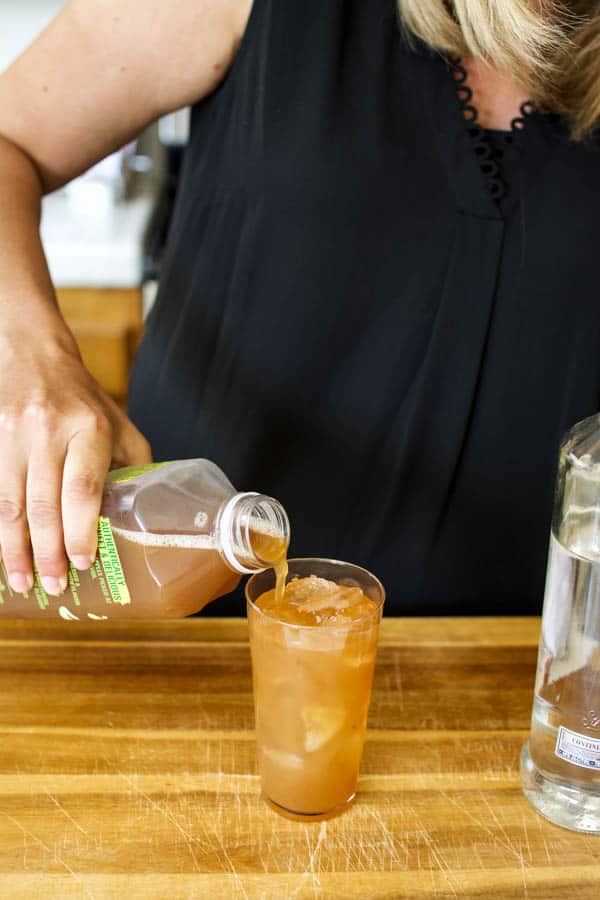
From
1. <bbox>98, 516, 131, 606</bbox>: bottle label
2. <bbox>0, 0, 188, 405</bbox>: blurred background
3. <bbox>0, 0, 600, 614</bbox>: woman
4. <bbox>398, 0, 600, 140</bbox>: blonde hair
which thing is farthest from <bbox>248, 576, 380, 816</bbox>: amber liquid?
<bbox>0, 0, 188, 405</bbox>: blurred background

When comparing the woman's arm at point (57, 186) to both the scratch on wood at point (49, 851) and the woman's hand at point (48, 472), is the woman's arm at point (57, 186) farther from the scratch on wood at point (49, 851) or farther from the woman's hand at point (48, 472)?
the scratch on wood at point (49, 851)

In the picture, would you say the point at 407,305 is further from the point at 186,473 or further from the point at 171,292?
the point at 186,473

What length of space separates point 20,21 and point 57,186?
2290 millimetres

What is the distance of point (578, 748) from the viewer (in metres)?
0.79

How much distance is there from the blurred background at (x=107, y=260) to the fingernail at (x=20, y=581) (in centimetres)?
Answer: 169

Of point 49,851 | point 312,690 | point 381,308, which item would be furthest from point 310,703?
point 381,308

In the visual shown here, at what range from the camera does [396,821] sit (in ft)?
2.66

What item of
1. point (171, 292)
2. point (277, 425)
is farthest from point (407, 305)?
point (171, 292)

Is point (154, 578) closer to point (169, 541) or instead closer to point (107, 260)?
point (169, 541)

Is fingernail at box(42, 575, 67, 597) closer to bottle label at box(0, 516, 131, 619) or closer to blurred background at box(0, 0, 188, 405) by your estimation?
bottle label at box(0, 516, 131, 619)

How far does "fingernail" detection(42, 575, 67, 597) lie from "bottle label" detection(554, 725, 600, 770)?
41 centimetres

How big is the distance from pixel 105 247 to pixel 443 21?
1.64 metres

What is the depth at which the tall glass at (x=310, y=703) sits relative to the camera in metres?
0.77

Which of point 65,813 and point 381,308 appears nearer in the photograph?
point 65,813
